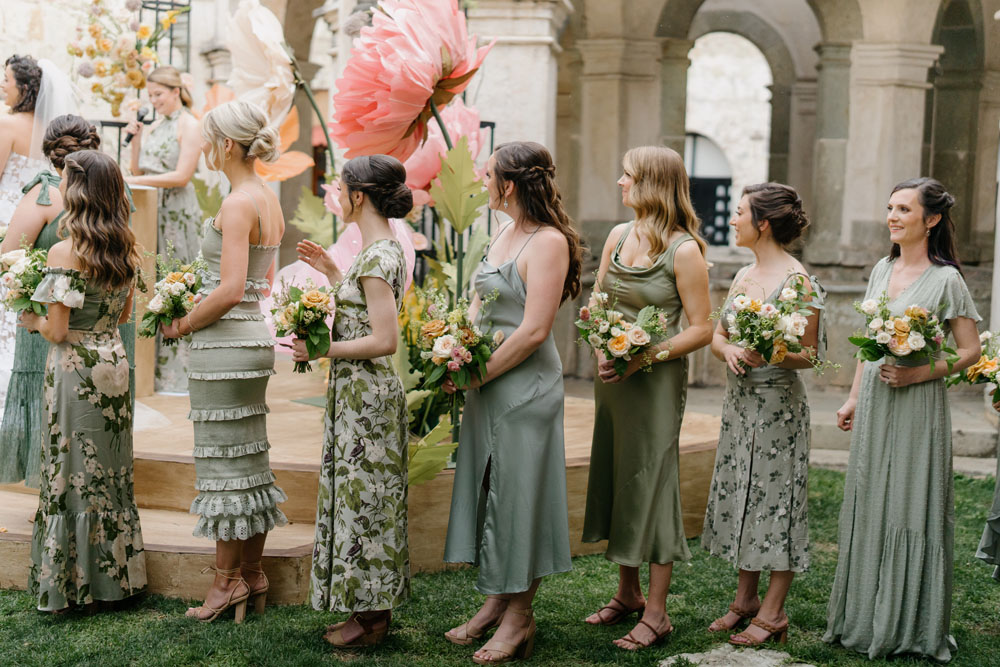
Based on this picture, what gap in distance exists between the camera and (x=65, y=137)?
4887mm

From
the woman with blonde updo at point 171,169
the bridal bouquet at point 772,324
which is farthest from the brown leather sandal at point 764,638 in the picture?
the woman with blonde updo at point 171,169

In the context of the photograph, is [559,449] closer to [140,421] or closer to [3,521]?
[3,521]

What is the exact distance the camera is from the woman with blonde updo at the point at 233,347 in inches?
168

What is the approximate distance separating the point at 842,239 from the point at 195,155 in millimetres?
5845

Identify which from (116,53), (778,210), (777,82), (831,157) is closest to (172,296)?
(778,210)

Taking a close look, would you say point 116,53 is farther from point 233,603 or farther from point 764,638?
point 764,638

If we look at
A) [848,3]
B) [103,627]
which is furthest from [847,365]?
[103,627]

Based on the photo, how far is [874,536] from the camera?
4375 mm

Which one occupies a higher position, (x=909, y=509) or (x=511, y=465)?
(x=511, y=465)

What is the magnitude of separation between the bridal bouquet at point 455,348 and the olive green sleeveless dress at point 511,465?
11 cm

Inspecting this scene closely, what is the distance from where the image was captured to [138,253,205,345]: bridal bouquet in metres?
4.33

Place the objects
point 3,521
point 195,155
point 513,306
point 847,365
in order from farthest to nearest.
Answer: point 847,365 < point 195,155 < point 3,521 < point 513,306

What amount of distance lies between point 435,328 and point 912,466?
5.78 feet

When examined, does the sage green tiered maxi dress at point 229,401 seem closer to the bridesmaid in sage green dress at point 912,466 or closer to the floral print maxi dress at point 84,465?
the floral print maxi dress at point 84,465
